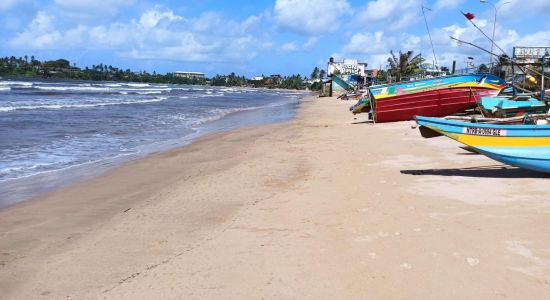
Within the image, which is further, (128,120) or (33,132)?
(128,120)

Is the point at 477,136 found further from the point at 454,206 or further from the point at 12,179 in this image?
the point at 12,179

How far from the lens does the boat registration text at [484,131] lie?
7867mm

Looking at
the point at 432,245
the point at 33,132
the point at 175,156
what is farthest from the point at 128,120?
the point at 432,245

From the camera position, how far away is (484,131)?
7.93 meters

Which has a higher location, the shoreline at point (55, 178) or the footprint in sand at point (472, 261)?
the footprint in sand at point (472, 261)

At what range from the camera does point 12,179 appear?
976cm

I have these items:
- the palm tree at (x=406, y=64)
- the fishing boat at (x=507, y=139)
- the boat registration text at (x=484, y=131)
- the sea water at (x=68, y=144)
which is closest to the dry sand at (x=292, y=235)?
the fishing boat at (x=507, y=139)

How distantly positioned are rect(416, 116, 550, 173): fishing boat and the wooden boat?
4997mm

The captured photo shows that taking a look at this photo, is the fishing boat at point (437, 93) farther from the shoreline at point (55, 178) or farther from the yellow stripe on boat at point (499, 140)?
the yellow stripe on boat at point (499, 140)

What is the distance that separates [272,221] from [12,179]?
20.2ft

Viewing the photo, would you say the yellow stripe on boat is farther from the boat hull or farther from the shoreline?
the boat hull

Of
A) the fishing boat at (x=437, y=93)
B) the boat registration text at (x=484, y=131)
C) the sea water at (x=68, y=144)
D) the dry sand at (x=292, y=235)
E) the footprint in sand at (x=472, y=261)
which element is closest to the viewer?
the dry sand at (x=292, y=235)

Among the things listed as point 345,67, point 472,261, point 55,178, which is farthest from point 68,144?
point 345,67

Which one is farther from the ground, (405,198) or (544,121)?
(544,121)
